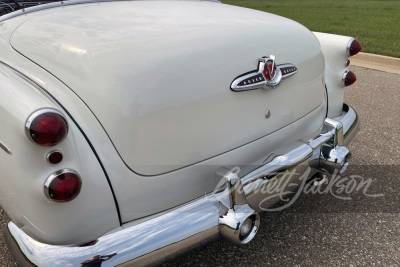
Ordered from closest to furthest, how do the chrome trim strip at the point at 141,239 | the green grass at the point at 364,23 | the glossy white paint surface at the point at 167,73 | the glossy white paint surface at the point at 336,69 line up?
the chrome trim strip at the point at 141,239 < the glossy white paint surface at the point at 167,73 < the glossy white paint surface at the point at 336,69 < the green grass at the point at 364,23

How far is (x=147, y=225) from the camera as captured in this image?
1601 mm

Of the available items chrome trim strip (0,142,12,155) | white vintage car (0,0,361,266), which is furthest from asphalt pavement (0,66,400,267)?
chrome trim strip (0,142,12,155)

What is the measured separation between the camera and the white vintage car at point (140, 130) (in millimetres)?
1459

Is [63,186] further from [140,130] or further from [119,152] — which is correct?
[140,130]

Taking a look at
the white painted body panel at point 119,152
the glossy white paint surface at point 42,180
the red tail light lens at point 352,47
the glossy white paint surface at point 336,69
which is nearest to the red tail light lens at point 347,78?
the glossy white paint surface at point 336,69

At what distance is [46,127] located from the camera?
4.44ft

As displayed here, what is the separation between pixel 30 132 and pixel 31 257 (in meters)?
0.47

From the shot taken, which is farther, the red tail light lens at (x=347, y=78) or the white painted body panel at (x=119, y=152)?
the red tail light lens at (x=347, y=78)

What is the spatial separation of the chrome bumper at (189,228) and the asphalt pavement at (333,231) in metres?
0.15

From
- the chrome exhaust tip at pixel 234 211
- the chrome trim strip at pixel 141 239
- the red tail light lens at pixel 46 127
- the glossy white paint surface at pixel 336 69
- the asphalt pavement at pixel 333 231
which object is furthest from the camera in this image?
the glossy white paint surface at pixel 336 69

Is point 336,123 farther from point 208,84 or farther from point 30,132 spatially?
point 30,132

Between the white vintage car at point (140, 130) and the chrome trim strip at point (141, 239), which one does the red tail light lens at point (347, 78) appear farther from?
the chrome trim strip at point (141, 239)

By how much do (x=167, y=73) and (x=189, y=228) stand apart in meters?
0.65

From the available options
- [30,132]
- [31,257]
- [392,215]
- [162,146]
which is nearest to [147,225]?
[162,146]
